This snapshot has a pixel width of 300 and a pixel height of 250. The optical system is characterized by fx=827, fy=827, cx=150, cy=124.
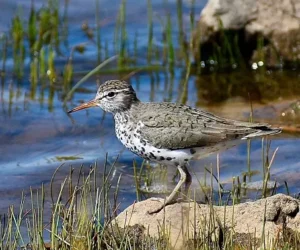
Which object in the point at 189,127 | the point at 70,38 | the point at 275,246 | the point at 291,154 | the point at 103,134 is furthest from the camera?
the point at 70,38

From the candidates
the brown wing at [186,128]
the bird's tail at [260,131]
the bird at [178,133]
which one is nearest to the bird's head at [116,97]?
the bird at [178,133]

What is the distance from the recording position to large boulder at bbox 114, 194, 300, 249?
256 inches

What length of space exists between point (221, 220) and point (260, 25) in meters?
6.52

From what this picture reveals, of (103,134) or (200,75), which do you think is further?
(200,75)

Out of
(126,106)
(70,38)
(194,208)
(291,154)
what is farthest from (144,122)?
(70,38)

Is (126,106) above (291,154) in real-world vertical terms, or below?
above

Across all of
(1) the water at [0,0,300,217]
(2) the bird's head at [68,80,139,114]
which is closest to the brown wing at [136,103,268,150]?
(2) the bird's head at [68,80,139,114]

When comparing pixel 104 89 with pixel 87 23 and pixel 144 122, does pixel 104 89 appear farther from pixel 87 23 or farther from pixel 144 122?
pixel 87 23

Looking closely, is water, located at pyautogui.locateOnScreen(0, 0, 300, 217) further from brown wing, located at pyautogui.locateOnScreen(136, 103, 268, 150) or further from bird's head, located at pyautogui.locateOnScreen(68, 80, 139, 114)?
brown wing, located at pyautogui.locateOnScreen(136, 103, 268, 150)

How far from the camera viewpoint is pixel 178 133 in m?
7.50

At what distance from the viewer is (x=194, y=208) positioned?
6.48 meters

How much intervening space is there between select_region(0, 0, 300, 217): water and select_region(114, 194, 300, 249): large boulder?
4.66 feet

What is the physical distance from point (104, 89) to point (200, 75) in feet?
16.6

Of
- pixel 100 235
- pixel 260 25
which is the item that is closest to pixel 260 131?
pixel 100 235
